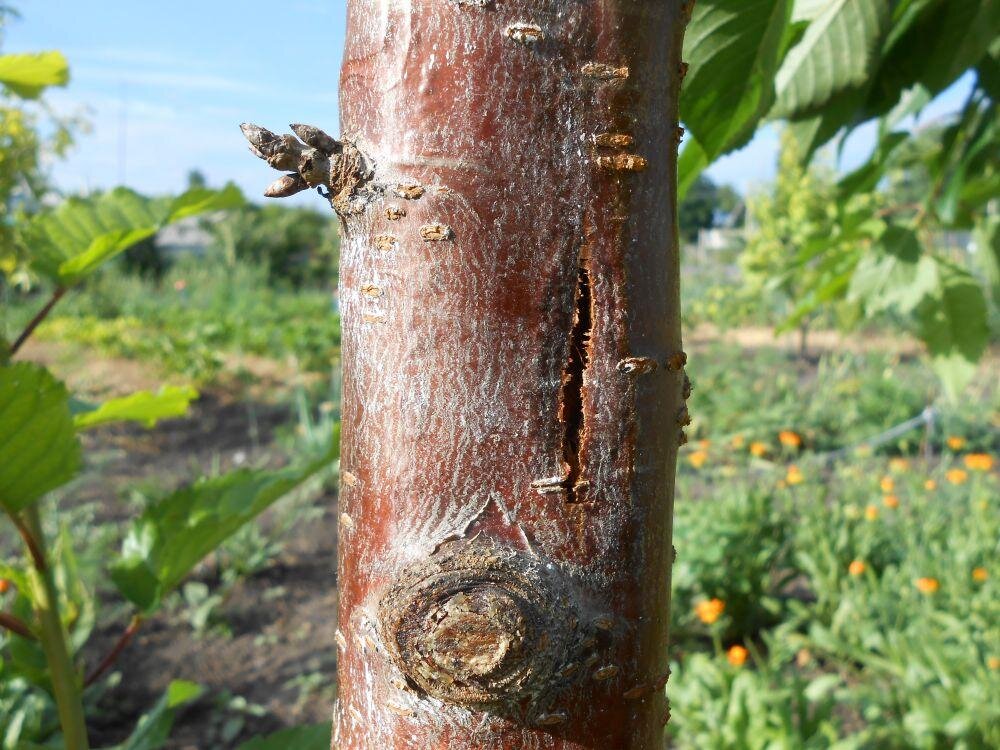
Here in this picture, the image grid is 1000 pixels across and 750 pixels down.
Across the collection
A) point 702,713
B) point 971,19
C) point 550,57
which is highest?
point 971,19

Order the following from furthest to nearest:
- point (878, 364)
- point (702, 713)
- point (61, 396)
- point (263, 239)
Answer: point (263, 239) < point (878, 364) < point (702, 713) < point (61, 396)

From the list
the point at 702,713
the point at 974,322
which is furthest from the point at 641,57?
the point at 702,713

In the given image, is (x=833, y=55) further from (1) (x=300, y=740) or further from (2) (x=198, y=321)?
(2) (x=198, y=321)

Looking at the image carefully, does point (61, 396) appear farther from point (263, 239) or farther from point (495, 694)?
point (263, 239)

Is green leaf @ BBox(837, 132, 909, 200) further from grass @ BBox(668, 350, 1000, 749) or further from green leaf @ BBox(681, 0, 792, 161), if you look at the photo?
grass @ BBox(668, 350, 1000, 749)

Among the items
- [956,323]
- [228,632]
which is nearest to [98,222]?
[956,323]

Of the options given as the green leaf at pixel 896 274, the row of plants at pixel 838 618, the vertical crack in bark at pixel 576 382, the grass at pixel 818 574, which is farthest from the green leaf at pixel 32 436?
the row of plants at pixel 838 618

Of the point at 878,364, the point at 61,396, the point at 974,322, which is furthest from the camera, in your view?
the point at 878,364

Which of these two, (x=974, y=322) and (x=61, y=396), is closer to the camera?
(x=61, y=396)
